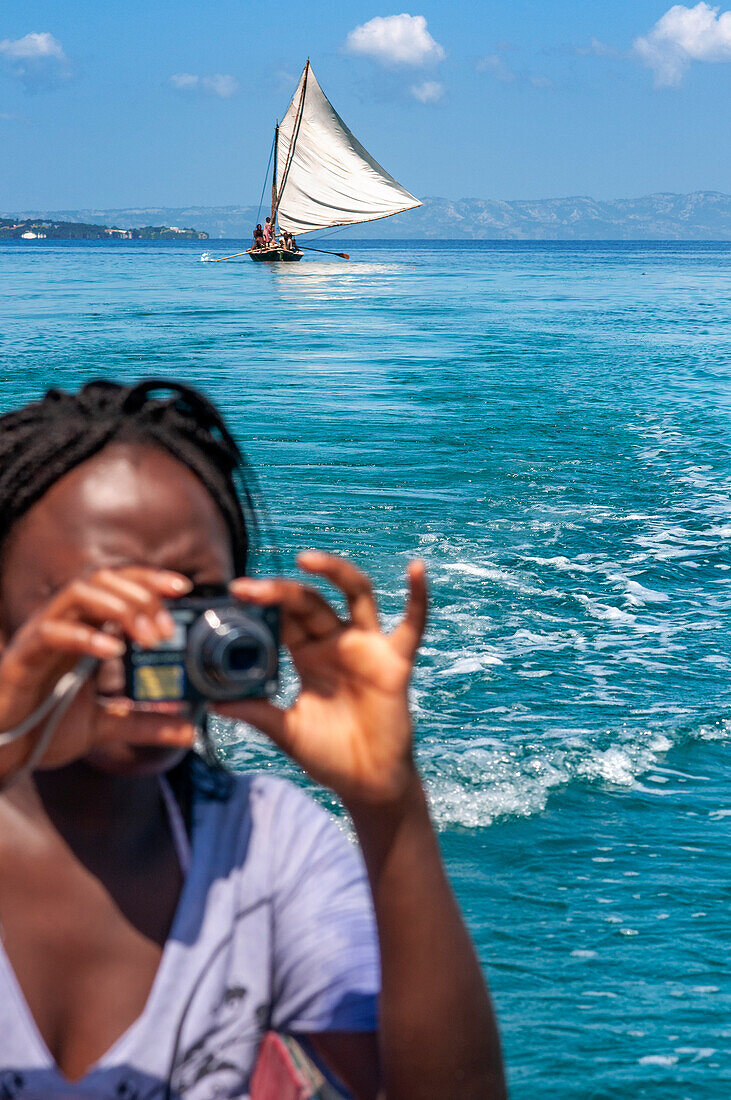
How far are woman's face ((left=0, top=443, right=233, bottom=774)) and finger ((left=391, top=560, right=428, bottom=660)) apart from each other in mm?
265

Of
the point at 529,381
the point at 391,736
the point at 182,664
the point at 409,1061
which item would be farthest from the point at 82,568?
the point at 529,381

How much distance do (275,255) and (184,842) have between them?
65.5m

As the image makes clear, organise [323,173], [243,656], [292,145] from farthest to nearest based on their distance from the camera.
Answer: [323,173] < [292,145] < [243,656]

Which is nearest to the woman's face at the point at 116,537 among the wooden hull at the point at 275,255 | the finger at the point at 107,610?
the finger at the point at 107,610

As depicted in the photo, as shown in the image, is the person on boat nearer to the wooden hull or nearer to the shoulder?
the shoulder

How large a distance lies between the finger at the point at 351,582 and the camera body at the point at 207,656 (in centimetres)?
8

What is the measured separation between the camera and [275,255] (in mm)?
64812

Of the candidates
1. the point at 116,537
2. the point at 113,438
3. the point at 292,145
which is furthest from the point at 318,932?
the point at 292,145

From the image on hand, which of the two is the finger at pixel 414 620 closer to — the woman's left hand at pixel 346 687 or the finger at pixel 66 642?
the woman's left hand at pixel 346 687

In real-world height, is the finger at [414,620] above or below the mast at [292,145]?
below

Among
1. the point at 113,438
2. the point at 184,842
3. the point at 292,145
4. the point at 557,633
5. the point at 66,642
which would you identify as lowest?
the point at 557,633

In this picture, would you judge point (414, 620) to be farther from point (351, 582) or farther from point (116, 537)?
point (116, 537)

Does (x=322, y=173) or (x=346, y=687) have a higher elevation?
(x=322, y=173)

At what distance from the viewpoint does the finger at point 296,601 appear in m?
1.36
